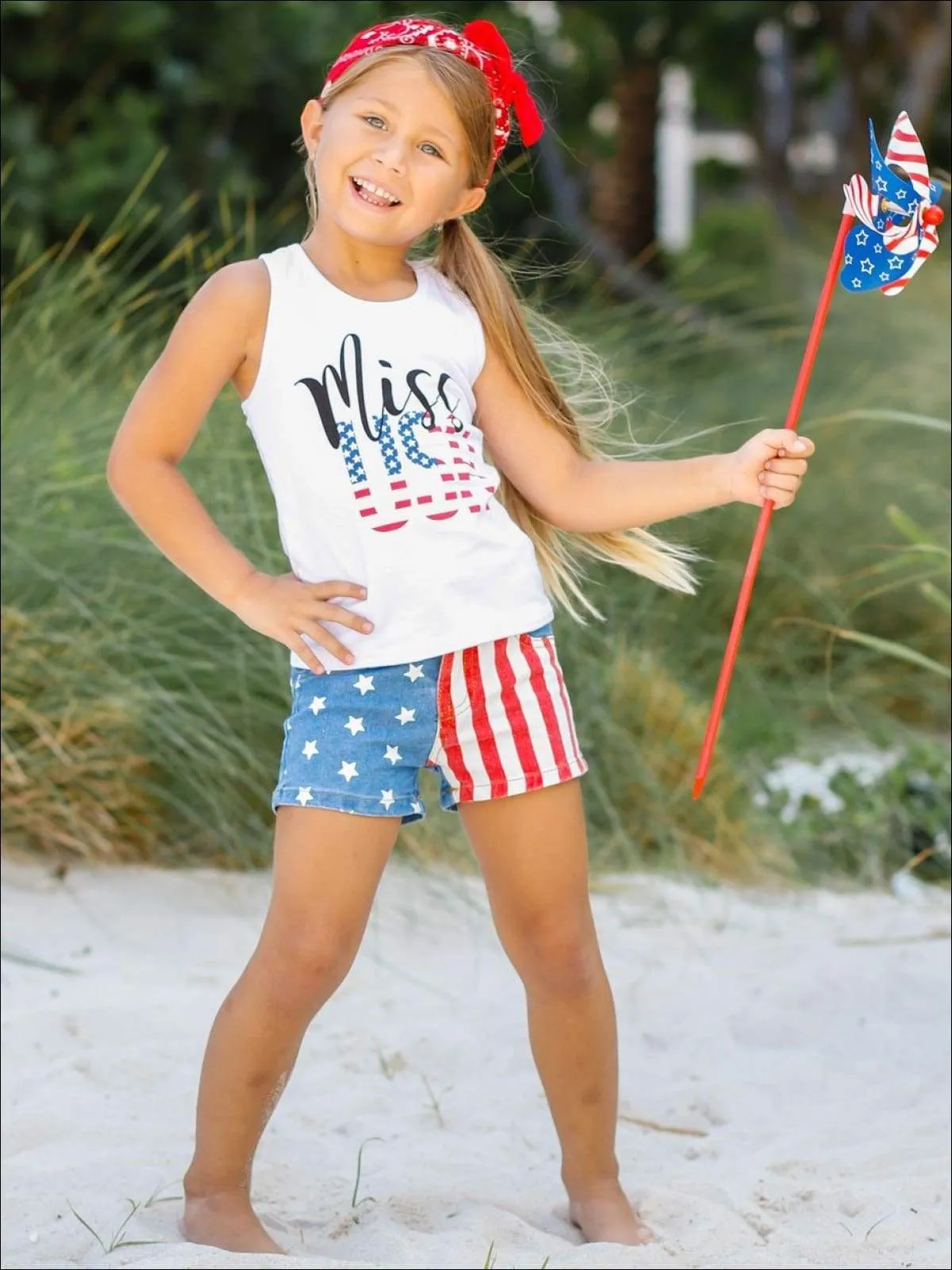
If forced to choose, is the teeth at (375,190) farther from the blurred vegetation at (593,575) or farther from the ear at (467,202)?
the blurred vegetation at (593,575)

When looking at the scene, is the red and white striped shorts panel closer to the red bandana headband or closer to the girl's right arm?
the girl's right arm

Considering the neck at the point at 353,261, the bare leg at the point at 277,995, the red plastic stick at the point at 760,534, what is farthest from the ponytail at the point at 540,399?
the bare leg at the point at 277,995

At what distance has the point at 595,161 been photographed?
9734 millimetres

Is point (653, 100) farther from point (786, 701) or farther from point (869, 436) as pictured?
point (786, 701)

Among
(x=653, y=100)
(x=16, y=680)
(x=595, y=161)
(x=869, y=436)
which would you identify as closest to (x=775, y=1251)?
(x=16, y=680)

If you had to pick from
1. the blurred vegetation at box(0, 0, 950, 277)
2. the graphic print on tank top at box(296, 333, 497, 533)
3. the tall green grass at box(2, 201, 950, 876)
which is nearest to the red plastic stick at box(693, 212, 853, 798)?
the graphic print on tank top at box(296, 333, 497, 533)

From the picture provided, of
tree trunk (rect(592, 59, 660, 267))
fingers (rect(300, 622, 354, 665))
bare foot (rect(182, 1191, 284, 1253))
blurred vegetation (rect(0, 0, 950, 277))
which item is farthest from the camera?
tree trunk (rect(592, 59, 660, 267))

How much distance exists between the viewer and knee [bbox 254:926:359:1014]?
208cm

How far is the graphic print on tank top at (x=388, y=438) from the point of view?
2066 mm

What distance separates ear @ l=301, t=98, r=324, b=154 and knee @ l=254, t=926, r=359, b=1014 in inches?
38.8

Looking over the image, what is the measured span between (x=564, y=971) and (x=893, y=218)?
1023 millimetres

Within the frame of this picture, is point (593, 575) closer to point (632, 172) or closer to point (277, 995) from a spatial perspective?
point (277, 995)

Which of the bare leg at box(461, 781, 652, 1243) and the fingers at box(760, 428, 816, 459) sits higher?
the fingers at box(760, 428, 816, 459)

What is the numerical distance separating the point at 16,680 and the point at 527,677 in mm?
1723
